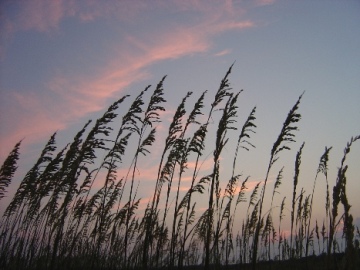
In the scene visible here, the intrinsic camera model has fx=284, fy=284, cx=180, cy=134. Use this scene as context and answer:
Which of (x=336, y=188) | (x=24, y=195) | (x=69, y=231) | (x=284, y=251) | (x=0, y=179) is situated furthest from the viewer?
(x=284, y=251)

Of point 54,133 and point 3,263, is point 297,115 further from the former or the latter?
point 3,263

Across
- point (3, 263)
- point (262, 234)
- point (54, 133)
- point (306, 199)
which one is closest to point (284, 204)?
point (306, 199)

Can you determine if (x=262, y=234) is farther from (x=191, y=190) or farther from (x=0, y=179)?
(x=0, y=179)

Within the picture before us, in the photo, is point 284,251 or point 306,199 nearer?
point 306,199

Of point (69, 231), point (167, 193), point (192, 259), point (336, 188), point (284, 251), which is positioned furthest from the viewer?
point (192, 259)

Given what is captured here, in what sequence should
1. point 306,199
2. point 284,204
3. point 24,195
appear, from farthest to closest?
point 284,204
point 306,199
point 24,195

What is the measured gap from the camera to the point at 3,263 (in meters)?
7.70

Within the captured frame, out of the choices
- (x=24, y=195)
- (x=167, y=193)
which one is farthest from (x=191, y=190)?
(x=24, y=195)

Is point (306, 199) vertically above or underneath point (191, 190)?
above

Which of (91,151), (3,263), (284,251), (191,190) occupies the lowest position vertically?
(3,263)

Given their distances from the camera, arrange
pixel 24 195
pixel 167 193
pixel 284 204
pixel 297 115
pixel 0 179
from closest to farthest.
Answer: pixel 297 115 → pixel 167 193 → pixel 0 179 → pixel 24 195 → pixel 284 204

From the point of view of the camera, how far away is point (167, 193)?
7.39 m

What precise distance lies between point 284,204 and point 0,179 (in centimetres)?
1105

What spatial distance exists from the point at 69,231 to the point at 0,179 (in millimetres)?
3335
